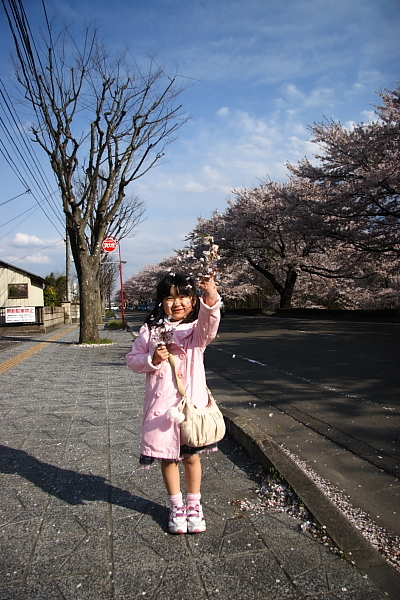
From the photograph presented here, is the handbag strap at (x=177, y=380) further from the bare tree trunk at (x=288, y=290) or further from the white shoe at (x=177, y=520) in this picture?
the bare tree trunk at (x=288, y=290)

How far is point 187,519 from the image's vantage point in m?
2.47

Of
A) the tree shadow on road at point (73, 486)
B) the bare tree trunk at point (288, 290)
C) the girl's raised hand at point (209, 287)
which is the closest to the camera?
the girl's raised hand at point (209, 287)

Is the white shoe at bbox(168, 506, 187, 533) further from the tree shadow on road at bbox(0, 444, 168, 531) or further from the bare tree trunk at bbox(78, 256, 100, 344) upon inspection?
the bare tree trunk at bbox(78, 256, 100, 344)

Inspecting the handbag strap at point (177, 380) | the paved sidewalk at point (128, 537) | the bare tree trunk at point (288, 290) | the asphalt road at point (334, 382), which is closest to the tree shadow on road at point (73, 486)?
the paved sidewalk at point (128, 537)

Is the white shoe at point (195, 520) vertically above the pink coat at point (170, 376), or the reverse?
the pink coat at point (170, 376)

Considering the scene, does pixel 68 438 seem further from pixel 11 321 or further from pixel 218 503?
pixel 11 321

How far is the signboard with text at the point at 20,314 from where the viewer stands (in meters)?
20.4

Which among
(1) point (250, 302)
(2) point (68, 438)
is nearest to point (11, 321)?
(2) point (68, 438)

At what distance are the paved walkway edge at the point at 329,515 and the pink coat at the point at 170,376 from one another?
945 millimetres

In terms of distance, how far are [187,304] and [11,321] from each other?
19.9m

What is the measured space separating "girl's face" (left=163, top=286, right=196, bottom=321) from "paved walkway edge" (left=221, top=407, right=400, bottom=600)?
138 cm

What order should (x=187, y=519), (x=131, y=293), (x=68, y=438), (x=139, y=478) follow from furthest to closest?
1. (x=131, y=293)
2. (x=68, y=438)
3. (x=139, y=478)
4. (x=187, y=519)

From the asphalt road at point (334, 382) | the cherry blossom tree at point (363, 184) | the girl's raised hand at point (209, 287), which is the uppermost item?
the cherry blossom tree at point (363, 184)

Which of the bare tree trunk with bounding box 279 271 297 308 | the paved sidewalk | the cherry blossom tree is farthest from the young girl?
the bare tree trunk with bounding box 279 271 297 308
